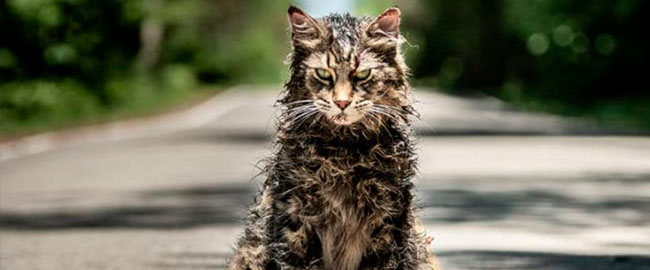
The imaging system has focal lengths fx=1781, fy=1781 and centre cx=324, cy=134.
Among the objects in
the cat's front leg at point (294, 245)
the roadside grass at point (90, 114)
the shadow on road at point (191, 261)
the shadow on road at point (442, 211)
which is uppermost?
the roadside grass at point (90, 114)

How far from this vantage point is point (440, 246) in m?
13.6

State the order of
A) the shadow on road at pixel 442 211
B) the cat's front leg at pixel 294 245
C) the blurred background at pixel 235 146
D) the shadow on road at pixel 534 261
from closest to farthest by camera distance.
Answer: the cat's front leg at pixel 294 245
the shadow on road at pixel 534 261
the blurred background at pixel 235 146
the shadow on road at pixel 442 211

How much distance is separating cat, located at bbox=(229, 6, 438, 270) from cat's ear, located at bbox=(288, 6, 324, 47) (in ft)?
0.08

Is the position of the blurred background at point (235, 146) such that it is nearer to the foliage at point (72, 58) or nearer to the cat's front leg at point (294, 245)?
the foliage at point (72, 58)

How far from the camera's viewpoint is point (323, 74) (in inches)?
284

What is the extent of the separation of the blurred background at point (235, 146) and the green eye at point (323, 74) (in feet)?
4.70

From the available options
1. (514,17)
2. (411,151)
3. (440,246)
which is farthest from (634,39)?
(411,151)

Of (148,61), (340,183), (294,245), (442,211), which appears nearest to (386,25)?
(340,183)

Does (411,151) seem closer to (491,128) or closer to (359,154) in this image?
(359,154)

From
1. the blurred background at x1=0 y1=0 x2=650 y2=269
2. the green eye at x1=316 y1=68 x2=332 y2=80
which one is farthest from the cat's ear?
the blurred background at x1=0 y1=0 x2=650 y2=269

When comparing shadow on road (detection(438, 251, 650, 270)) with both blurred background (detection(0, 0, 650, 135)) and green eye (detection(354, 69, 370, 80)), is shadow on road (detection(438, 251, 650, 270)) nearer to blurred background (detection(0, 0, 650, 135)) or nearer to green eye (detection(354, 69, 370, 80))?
green eye (detection(354, 69, 370, 80))

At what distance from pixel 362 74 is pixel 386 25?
224 mm

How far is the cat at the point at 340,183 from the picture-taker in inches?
289

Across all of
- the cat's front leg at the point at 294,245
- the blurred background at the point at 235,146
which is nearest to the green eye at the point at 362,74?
the cat's front leg at the point at 294,245
